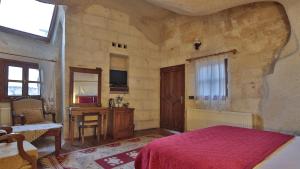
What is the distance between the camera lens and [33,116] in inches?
150

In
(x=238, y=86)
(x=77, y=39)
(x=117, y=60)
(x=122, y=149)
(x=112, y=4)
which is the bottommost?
(x=122, y=149)

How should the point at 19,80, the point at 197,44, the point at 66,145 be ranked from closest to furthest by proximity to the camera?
the point at 66,145 → the point at 19,80 → the point at 197,44

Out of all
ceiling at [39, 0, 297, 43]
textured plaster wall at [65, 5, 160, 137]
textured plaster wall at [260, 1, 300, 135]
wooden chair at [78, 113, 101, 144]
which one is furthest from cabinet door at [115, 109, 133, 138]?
textured plaster wall at [260, 1, 300, 135]

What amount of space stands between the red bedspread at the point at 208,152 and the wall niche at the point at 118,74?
3.03m

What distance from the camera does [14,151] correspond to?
188 centimetres

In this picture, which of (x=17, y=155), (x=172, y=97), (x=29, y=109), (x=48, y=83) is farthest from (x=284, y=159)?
(x=48, y=83)

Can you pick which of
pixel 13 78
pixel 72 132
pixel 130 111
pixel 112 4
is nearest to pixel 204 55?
pixel 130 111

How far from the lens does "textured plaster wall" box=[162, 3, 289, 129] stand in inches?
133

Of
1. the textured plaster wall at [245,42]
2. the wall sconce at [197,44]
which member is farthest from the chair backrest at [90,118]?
the wall sconce at [197,44]

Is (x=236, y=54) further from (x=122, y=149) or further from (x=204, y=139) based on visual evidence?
(x=122, y=149)

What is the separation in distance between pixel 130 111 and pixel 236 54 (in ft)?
8.85

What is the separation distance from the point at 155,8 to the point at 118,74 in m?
2.02

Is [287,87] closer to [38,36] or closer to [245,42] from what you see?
[245,42]

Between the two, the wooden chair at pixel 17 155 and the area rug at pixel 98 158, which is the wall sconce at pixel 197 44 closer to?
the area rug at pixel 98 158
